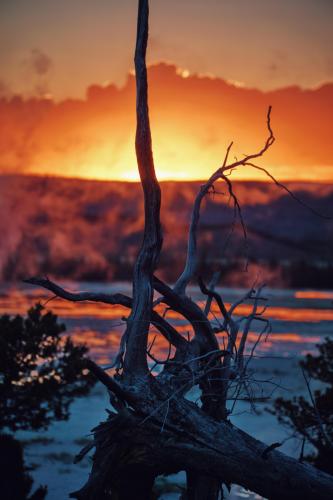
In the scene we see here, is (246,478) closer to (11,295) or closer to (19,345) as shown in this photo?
(19,345)

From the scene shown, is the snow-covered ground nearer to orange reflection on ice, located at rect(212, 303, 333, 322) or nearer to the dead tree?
orange reflection on ice, located at rect(212, 303, 333, 322)

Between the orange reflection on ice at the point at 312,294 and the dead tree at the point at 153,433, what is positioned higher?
the orange reflection on ice at the point at 312,294

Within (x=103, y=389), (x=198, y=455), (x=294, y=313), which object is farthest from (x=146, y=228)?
(x=294, y=313)

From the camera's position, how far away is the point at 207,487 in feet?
24.7

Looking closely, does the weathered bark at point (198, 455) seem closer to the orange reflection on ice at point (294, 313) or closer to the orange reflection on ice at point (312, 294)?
the orange reflection on ice at point (294, 313)

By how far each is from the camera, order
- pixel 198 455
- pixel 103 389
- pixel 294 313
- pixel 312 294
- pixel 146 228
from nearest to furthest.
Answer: pixel 198 455
pixel 146 228
pixel 103 389
pixel 294 313
pixel 312 294

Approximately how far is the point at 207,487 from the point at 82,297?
79.2 inches

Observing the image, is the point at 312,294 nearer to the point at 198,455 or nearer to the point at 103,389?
the point at 103,389

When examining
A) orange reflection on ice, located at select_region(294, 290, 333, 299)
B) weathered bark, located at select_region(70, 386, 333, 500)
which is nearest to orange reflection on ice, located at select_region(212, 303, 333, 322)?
orange reflection on ice, located at select_region(294, 290, 333, 299)

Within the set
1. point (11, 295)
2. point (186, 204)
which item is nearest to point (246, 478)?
point (11, 295)

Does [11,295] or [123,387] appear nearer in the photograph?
[123,387]

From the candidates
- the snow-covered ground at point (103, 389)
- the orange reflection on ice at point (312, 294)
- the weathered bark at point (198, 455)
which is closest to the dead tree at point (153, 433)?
the weathered bark at point (198, 455)

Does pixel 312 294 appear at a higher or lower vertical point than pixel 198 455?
higher

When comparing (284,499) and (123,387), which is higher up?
(123,387)
